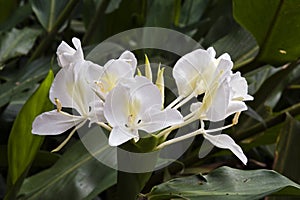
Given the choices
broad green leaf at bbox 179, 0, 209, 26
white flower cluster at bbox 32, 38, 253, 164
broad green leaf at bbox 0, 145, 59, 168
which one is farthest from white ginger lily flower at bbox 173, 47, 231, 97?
broad green leaf at bbox 179, 0, 209, 26

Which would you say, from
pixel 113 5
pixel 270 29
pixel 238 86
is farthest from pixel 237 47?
pixel 238 86

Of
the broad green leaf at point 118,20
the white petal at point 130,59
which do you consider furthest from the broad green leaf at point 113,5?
the white petal at point 130,59

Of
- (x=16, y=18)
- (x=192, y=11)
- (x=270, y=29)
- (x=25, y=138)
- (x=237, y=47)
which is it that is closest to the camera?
(x=25, y=138)

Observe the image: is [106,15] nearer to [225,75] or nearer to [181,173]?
[181,173]

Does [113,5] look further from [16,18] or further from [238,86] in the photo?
[238,86]

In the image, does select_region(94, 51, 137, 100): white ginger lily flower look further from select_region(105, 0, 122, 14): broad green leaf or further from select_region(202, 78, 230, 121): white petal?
select_region(105, 0, 122, 14): broad green leaf

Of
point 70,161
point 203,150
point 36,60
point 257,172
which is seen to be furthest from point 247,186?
point 36,60

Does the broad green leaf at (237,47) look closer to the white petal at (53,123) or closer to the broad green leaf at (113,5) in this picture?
the broad green leaf at (113,5)
